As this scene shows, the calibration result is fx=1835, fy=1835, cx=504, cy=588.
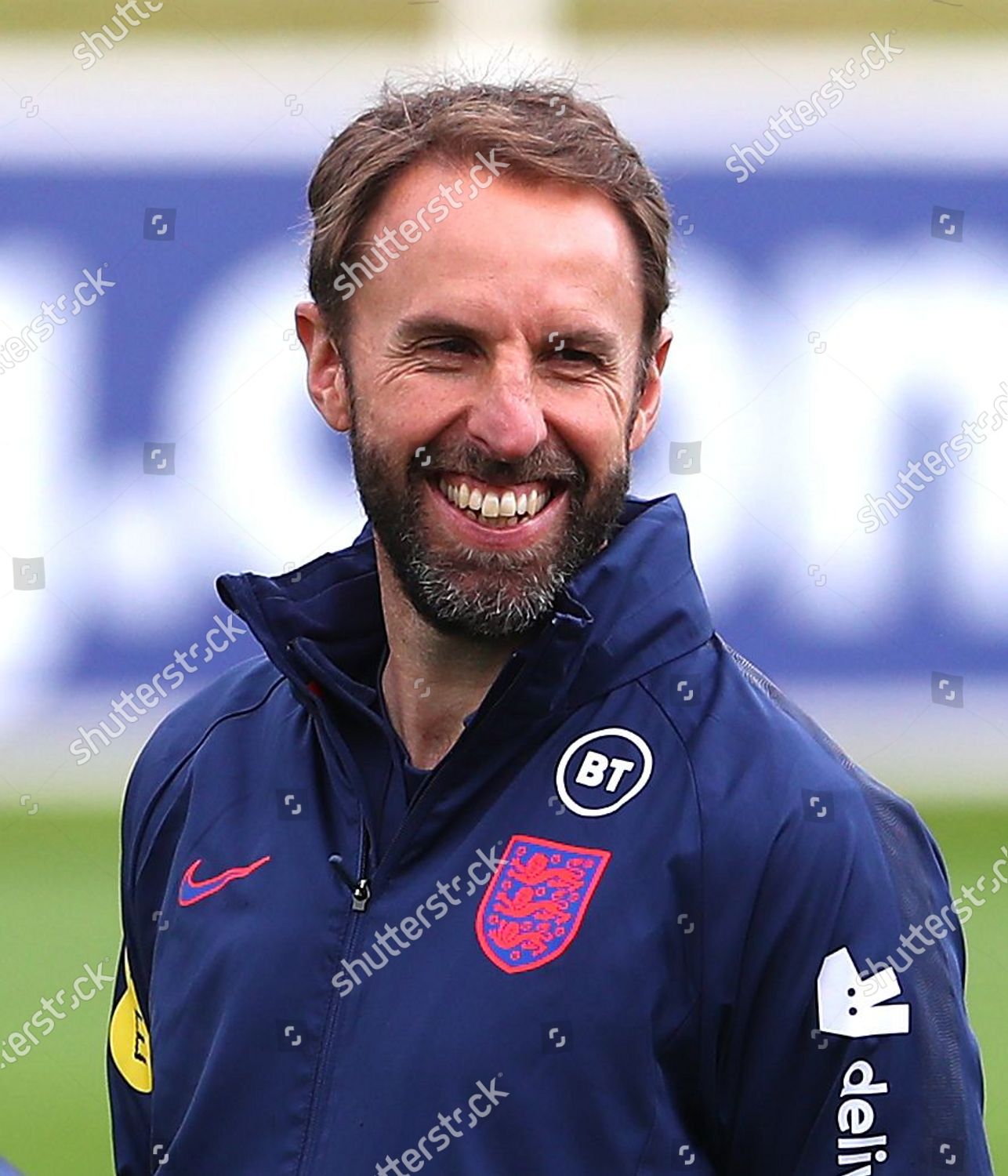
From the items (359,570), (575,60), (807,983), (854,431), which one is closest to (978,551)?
(854,431)

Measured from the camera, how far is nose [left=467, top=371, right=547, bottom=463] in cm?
143

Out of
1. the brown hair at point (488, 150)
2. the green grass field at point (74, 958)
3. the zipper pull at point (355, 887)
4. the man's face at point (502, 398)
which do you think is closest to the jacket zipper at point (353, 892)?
the zipper pull at point (355, 887)

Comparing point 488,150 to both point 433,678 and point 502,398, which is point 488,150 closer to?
point 502,398

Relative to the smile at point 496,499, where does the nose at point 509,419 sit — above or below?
above

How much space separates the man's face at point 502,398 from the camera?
1.44 m

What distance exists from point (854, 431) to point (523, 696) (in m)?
2.75

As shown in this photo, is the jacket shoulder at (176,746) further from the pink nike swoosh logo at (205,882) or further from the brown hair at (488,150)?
the brown hair at (488,150)

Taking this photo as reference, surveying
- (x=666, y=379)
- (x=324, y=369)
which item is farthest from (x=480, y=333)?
(x=666, y=379)

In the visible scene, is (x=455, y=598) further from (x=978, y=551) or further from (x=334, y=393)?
(x=978, y=551)

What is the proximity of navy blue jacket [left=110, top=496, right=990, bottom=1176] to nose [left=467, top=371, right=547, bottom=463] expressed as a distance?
122 millimetres

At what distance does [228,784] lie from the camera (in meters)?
1.59

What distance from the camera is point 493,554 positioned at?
1481 mm

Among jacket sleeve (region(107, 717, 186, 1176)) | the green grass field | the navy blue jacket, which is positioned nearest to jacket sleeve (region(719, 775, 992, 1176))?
the navy blue jacket

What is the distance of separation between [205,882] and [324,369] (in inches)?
18.8
